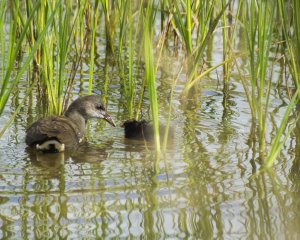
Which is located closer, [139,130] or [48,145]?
[48,145]

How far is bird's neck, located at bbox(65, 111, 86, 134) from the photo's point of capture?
759 cm

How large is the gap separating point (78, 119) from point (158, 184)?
6.44 ft

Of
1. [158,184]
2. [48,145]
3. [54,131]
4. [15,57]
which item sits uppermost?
[15,57]

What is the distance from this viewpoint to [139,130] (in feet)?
A: 24.0

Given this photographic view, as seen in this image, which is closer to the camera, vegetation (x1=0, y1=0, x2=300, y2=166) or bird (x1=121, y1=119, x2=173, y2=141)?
vegetation (x1=0, y1=0, x2=300, y2=166)

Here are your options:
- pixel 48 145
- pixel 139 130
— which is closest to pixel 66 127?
pixel 48 145

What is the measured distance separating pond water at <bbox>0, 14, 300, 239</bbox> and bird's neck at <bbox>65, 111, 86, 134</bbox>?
0.49 ft

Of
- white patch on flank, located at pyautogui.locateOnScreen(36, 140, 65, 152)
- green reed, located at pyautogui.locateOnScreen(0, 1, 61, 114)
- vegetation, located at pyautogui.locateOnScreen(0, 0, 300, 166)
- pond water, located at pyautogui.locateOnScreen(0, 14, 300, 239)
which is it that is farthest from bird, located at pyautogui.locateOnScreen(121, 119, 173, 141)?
green reed, located at pyautogui.locateOnScreen(0, 1, 61, 114)

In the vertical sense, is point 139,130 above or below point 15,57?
below

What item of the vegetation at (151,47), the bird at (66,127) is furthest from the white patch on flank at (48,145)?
the vegetation at (151,47)

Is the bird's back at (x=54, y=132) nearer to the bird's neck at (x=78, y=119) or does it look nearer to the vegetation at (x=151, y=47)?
the bird's neck at (x=78, y=119)

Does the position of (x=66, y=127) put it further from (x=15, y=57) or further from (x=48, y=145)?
(x=15, y=57)

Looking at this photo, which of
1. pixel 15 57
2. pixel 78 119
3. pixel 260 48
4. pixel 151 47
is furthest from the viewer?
pixel 78 119

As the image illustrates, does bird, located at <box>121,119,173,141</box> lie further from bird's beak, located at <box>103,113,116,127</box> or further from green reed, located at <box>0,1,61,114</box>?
green reed, located at <box>0,1,61,114</box>
